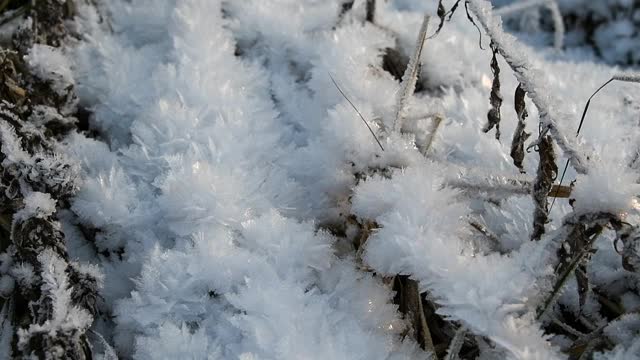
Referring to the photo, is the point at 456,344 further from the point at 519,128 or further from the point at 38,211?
the point at 38,211

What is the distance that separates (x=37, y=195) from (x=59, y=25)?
1.50 ft

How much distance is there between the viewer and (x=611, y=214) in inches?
27.9

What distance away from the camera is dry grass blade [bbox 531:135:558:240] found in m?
0.76

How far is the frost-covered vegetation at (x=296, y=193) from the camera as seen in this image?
0.75 meters

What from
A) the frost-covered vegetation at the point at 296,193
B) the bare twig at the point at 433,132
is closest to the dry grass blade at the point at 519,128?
the frost-covered vegetation at the point at 296,193

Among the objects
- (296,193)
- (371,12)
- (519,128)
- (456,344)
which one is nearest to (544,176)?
(519,128)

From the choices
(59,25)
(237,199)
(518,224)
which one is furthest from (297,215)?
(59,25)

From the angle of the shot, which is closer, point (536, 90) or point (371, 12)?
point (536, 90)

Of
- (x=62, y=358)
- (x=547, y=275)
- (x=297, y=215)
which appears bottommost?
(x=62, y=358)

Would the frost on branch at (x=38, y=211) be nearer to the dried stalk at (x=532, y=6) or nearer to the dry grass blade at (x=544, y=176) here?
the dry grass blade at (x=544, y=176)

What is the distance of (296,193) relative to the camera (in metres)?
0.97

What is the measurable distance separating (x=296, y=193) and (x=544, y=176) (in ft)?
1.26

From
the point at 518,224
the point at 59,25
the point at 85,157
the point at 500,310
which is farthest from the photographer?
the point at 59,25

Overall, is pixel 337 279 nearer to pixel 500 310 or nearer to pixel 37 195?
pixel 500 310
